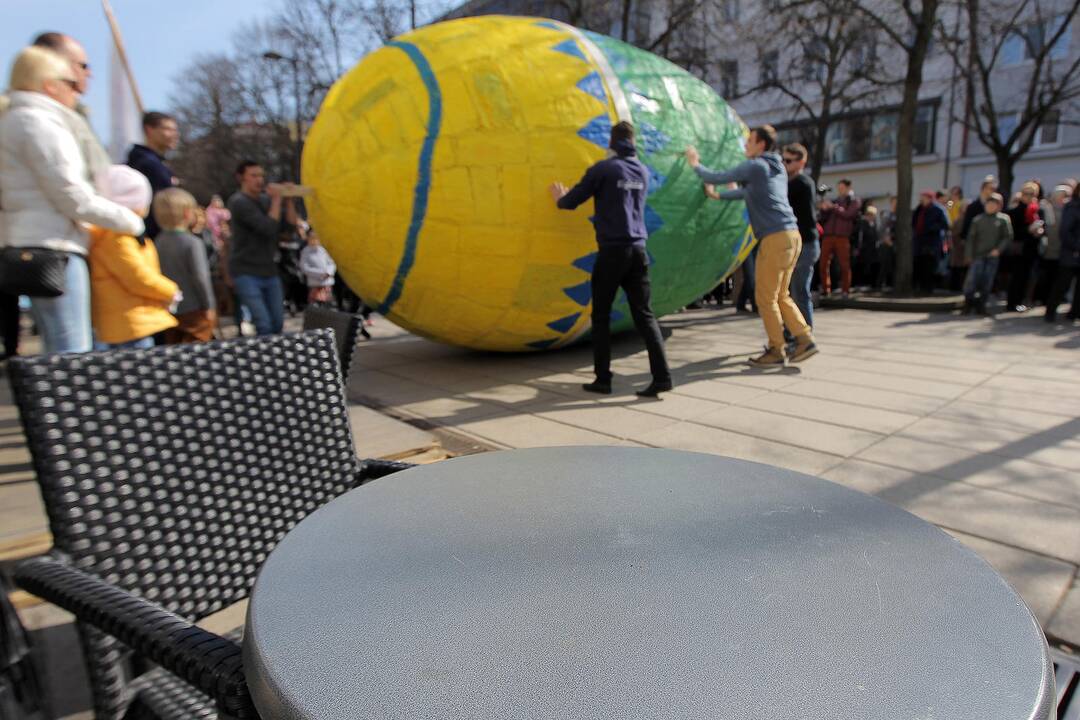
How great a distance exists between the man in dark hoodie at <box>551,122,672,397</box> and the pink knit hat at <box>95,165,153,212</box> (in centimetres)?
253

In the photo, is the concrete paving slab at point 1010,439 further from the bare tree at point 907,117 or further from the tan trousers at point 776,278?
the bare tree at point 907,117

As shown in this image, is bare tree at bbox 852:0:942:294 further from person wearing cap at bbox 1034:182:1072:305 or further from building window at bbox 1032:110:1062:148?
building window at bbox 1032:110:1062:148

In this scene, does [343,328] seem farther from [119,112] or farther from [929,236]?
[929,236]

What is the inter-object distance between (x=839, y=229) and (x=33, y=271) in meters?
10.9

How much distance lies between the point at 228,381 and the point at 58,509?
398 millimetres

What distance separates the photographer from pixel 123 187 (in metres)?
3.38

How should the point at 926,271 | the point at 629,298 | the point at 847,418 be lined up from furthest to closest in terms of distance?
1. the point at 926,271
2. the point at 629,298
3. the point at 847,418

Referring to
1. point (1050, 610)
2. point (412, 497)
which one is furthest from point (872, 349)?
point (412, 497)

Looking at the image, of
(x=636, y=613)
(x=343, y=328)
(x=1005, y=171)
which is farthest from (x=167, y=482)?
(x=1005, y=171)

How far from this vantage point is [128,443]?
130 cm

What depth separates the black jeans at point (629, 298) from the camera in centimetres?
457

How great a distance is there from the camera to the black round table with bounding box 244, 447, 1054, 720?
2.23 ft

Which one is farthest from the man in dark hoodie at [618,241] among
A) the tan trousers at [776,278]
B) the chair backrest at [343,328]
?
the chair backrest at [343,328]

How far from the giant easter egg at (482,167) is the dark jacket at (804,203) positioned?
4.73 feet
